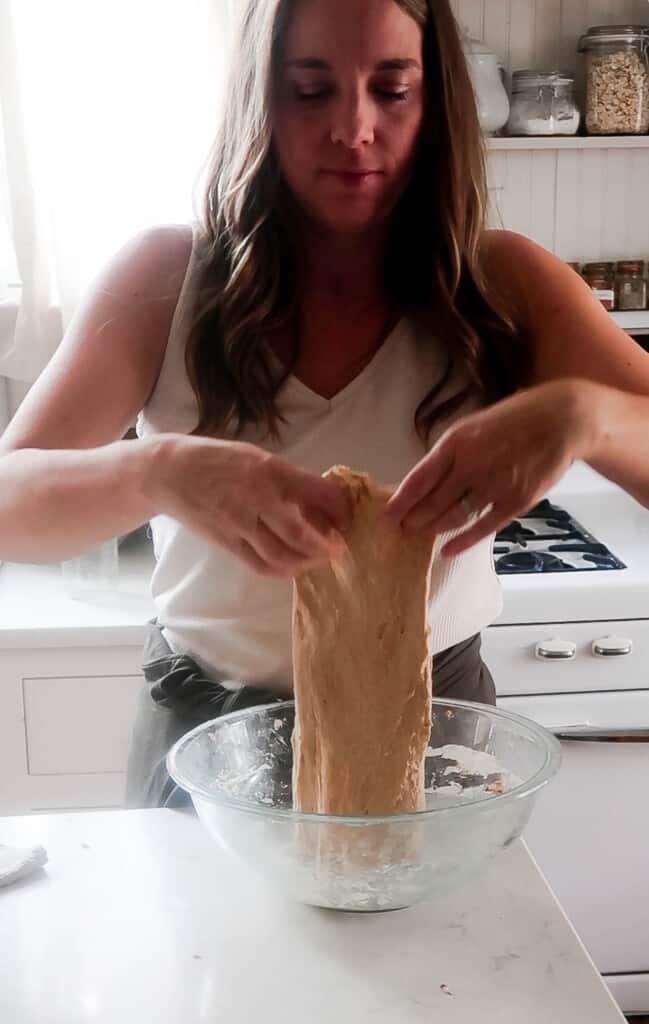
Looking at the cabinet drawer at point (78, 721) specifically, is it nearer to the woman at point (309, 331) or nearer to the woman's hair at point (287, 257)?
the woman at point (309, 331)

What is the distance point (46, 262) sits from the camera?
7.04 ft

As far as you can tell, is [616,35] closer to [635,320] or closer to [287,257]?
[635,320]

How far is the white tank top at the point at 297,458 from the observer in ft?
3.61

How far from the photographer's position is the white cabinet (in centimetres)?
177

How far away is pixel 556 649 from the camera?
5.75ft

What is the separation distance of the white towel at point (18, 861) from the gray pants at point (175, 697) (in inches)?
5.1

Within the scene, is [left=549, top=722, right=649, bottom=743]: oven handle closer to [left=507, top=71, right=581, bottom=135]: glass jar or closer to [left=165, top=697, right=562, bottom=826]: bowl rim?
[left=165, top=697, right=562, bottom=826]: bowl rim

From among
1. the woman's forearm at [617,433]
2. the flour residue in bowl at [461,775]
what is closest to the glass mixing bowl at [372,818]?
the flour residue in bowl at [461,775]

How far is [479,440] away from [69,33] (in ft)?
5.30

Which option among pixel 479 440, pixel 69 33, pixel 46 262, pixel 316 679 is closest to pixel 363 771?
pixel 316 679

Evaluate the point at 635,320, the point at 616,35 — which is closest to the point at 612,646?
the point at 635,320

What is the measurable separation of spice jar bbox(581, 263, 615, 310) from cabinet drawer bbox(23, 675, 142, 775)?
1.15 m

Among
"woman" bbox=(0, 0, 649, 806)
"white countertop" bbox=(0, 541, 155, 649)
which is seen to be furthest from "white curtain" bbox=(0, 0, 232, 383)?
"woman" bbox=(0, 0, 649, 806)

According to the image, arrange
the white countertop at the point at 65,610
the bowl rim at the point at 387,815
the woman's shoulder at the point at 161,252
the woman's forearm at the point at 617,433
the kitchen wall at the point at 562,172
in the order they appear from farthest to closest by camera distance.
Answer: the kitchen wall at the point at 562,172 < the white countertop at the point at 65,610 < the woman's shoulder at the point at 161,252 < the woman's forearm at the point at 617,433 < the bowl rim at the point at 387,815
